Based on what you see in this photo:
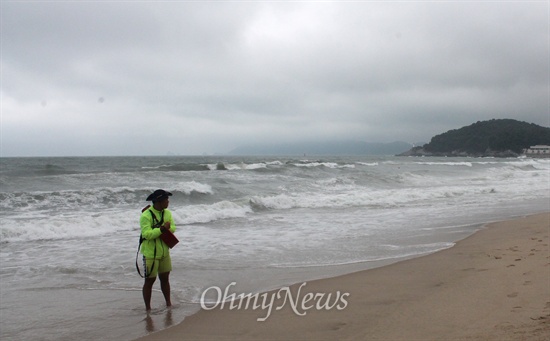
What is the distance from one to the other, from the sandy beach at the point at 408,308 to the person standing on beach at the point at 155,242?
0.70 metres

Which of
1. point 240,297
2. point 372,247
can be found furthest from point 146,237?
point 372,247

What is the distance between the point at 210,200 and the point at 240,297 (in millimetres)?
13141

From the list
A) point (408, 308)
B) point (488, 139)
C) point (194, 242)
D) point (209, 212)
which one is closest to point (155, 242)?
point (408, 308)

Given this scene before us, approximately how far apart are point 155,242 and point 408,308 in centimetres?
309

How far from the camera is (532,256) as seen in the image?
271 inches

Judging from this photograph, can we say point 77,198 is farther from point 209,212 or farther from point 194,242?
point 194,242

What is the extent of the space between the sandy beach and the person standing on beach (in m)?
0.70

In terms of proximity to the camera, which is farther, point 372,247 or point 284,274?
point 372,247

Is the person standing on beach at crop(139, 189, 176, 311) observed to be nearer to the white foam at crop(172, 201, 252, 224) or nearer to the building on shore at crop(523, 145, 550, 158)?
the white foam at crop(172, 201, 252, 224)

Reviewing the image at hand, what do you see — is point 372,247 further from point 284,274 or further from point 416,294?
point 416,294

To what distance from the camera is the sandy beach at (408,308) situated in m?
3.95

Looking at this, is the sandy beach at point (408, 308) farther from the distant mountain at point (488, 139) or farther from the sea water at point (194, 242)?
the distant mountain at point (488, 139)

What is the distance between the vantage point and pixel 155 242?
5.35 metres

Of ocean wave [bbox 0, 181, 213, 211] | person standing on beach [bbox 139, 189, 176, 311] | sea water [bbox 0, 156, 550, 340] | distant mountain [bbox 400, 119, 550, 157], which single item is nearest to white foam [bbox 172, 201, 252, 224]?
sea water [bbox 0, 156, 550, 340]
